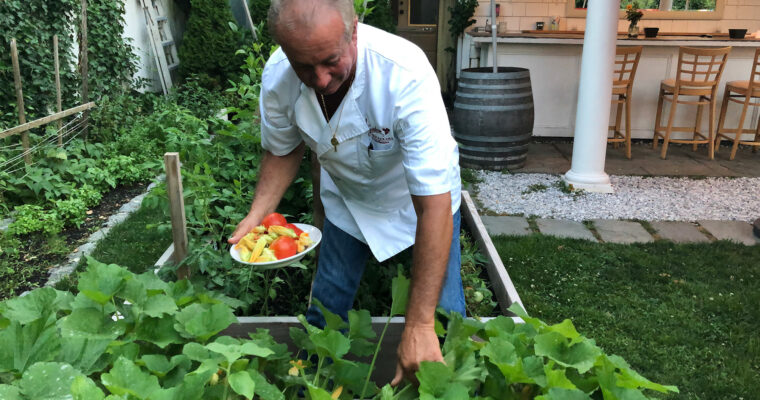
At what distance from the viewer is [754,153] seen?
20.6 feet

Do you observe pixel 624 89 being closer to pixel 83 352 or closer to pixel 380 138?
pixel 380 138

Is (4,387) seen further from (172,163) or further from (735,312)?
(735,312)

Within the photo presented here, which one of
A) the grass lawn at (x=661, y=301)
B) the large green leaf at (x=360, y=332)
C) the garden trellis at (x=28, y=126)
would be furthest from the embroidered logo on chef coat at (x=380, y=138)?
the garden trellis at (x=28, y=126)

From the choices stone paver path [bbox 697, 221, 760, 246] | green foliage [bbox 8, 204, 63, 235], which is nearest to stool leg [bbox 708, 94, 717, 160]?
stone paver path [bbox 697, 221, 760, 246]

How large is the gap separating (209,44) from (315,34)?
673 centimetres

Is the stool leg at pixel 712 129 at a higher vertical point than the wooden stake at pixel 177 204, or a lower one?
lower

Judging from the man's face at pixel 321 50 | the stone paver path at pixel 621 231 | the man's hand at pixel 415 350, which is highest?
the man's face at pixel 321 50

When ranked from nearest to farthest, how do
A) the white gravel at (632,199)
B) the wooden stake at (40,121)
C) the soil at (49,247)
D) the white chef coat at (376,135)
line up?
the white chef coat at (376,135) < the soil at (49,247) < the wooden stake at (40,121) < the white gravel at (632,199)

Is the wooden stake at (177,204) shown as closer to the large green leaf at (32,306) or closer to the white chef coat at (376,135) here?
the white chef coat at (376,135)

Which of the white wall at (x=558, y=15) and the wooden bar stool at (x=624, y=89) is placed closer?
the wooden bar stool at (x=624, y=89)

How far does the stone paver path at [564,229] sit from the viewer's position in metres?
4.16

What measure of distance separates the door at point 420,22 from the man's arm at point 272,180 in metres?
7.95

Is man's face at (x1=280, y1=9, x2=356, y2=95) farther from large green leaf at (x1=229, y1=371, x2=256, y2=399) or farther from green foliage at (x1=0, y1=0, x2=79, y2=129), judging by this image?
green foliage at (x1=0, y1=0, x2=79, y2=129)

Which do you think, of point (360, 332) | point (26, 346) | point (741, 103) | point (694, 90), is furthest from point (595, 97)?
point (26, 346)
